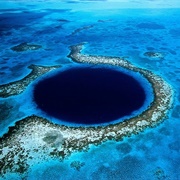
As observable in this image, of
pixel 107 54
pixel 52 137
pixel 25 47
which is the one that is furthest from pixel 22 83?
pixel 107 54

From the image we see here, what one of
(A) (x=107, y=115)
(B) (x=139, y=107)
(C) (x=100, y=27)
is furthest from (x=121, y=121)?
(C) (x=100, y=27)

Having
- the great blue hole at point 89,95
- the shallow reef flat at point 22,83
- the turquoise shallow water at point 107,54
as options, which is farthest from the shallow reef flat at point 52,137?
the shallow reef flat at point 22,83

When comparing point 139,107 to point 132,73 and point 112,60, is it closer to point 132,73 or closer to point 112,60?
point 132,73

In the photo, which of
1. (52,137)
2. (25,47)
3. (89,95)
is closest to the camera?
(52,137)

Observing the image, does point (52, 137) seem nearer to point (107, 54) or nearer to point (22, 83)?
point (22, 83)

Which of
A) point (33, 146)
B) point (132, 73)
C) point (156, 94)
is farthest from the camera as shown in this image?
point (132, 73)

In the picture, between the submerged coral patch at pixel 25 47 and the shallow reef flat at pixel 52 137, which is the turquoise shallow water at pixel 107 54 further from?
the submerged coral patch at pixel 25 47

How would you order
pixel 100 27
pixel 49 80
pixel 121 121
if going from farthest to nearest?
pixel 100 27 → pixel 49 80 → pixel 121 121
